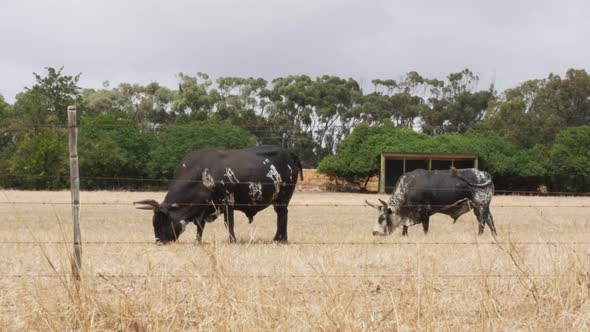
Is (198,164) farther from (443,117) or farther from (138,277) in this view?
(443,117)

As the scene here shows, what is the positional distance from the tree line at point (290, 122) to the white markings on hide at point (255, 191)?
90.1 feet

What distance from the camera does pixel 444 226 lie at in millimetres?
17375

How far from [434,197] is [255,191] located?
4.43 metres

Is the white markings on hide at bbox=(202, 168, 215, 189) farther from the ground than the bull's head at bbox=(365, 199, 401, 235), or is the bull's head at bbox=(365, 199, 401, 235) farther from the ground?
the white markings on hide at bbox=(202, 168, 215, 189)

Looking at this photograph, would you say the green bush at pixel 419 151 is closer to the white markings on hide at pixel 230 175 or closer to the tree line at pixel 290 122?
the tree line at pixel 290 122

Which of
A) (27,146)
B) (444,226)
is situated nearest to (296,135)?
(27,146)

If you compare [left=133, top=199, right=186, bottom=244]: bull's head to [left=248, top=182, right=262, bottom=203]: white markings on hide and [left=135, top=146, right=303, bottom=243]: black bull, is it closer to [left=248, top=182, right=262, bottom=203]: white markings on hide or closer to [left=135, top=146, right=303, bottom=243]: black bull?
[left=135, top=146, right=303, bottom=243]: black bull

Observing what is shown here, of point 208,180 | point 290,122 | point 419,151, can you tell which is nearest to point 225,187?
point 208,180

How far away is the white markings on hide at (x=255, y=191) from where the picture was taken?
1197 cm

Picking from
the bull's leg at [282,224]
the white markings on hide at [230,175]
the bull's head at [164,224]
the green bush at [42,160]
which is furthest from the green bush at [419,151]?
the bull's head at [164,224]

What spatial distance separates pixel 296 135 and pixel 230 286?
63966 mm

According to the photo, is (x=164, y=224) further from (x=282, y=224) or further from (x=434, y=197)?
(x=434, y=197)

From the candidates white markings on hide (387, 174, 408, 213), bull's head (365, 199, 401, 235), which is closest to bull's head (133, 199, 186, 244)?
bull's head (365, 199, 401, 235)

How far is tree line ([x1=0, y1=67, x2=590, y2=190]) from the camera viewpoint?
139 ft
